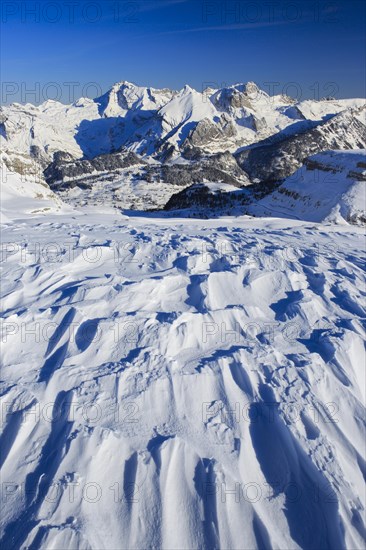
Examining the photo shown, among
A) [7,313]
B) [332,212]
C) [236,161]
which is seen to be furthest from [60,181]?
[7,313]

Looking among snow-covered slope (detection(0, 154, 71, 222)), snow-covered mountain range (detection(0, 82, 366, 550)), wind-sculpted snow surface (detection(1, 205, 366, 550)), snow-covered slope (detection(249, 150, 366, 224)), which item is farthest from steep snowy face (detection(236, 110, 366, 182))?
wind-sculpted snow surface (detection(1, 205, 366, 550))

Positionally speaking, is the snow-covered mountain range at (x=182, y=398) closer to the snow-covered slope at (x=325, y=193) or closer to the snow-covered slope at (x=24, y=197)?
the snow-covered slope at (x=24, y=197)

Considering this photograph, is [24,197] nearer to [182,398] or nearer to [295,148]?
[182,398]

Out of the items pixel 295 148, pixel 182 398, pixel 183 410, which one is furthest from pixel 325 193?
pixel 295 148

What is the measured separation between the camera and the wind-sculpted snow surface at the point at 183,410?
15.8ft

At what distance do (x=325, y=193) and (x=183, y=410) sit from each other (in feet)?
145

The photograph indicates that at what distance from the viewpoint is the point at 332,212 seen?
40.4m

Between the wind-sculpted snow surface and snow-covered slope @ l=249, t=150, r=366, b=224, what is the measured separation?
106 ft

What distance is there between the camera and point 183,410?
6.27 meters

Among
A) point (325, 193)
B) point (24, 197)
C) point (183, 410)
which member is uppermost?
point (183, 410)

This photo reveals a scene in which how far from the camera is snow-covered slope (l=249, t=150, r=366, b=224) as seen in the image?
4009 cm

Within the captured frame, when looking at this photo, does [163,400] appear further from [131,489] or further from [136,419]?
[131,489]

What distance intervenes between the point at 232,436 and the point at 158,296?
4.64m

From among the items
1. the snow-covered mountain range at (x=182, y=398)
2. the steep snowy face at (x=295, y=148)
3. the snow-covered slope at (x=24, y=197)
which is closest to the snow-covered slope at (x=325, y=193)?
the snow-covered slope at (x=24, y=197)
